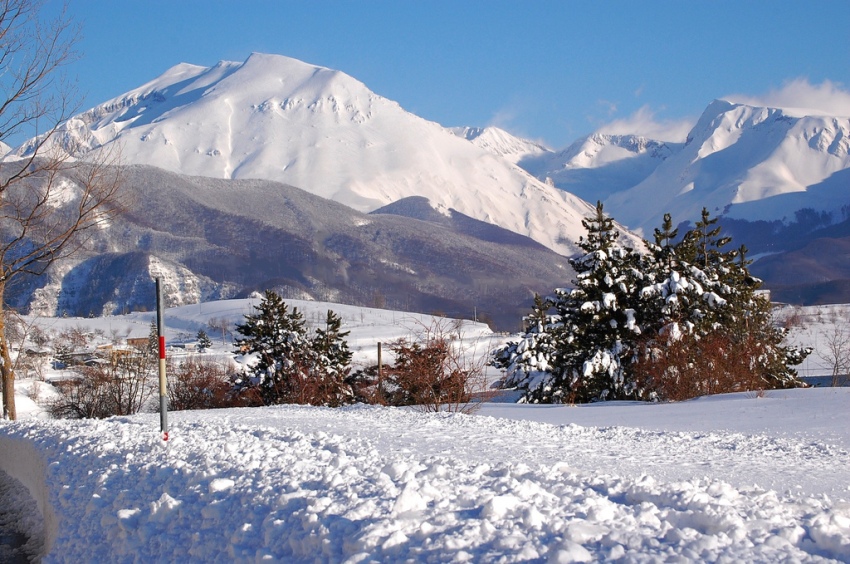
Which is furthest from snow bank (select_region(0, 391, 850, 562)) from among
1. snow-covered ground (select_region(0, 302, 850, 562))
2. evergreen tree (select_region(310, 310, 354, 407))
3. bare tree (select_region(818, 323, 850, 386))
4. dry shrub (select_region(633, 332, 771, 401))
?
bare tree (select_region(818, 323, 850, 386))

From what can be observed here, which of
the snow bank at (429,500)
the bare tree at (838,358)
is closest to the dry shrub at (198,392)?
the bare tree at (838,358)

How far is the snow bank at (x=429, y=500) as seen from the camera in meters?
4.44

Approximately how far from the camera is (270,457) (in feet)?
24.5

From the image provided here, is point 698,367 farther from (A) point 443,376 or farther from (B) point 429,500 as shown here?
(B) point 429,500

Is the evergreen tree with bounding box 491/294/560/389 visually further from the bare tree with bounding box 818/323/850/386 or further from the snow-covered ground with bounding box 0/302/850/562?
the snow-covered ground with bounding box 0/302/850/562

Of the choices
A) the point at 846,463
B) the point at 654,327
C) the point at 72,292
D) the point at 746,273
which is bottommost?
the point at 846,463

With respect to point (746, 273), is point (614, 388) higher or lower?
lower

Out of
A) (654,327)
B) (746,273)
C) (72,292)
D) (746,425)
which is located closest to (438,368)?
(746,425)

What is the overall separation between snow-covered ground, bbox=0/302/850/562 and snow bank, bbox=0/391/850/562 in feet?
0.05

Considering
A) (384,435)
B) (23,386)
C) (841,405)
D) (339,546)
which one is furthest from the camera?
(23,386)

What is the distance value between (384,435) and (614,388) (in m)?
22.7

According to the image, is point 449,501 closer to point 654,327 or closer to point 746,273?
point 654,327

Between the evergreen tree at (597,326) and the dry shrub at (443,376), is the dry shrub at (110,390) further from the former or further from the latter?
the dry shrub at (443,376)

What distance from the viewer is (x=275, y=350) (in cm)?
3991
